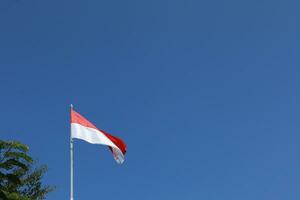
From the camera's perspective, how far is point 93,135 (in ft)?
88.1

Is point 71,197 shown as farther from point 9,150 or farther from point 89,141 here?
point 9,150

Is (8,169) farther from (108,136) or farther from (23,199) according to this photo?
(108,136)

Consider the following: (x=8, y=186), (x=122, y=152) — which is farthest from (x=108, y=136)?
(x=8, y=186)

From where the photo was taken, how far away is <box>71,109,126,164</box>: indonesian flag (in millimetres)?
26317

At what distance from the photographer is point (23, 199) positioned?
91.9ft

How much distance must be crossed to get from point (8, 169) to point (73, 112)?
469cm

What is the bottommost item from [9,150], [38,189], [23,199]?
[23,199]

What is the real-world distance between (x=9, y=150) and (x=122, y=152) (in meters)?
5.46

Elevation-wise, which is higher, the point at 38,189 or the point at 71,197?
the point at 38,189

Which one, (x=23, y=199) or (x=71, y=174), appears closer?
(x=71, y=174)

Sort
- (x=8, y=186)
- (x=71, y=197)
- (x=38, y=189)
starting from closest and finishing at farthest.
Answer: (x=71, y=197), (x=8, y=186), (x=38, y=189)

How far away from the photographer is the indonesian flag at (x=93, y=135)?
26.3 metres

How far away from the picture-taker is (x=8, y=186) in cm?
2986

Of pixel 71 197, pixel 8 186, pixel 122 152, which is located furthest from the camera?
pixel 8 186
